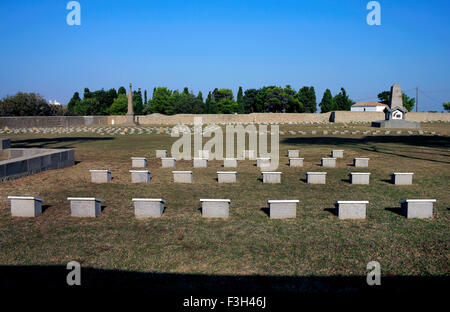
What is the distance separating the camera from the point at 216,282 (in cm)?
488

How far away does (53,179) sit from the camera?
1266 cm

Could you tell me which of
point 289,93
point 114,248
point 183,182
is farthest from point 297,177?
point 289,93

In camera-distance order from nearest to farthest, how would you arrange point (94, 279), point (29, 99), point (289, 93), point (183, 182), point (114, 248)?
point (94, 279) < point (114, 248) < point (183, 182) < point (29, 99) < point (289, 93)

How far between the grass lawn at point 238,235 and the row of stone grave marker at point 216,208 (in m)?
0.20

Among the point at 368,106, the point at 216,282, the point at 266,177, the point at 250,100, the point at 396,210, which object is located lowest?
the point at 216,282

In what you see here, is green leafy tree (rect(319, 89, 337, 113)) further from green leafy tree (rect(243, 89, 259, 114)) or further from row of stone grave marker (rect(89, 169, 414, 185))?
row of stone grave marker (rect(89, 169, 414, 185))

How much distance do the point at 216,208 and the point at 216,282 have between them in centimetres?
300

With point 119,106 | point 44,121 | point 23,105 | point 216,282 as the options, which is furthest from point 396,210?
point 119,106

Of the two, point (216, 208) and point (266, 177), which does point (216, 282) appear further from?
point (266, 177)

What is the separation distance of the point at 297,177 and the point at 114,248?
805 cm

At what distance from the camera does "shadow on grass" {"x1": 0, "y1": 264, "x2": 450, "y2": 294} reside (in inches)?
185

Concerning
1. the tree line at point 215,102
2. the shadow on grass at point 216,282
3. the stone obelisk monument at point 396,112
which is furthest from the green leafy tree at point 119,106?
the shadow on grass at point 216,282
